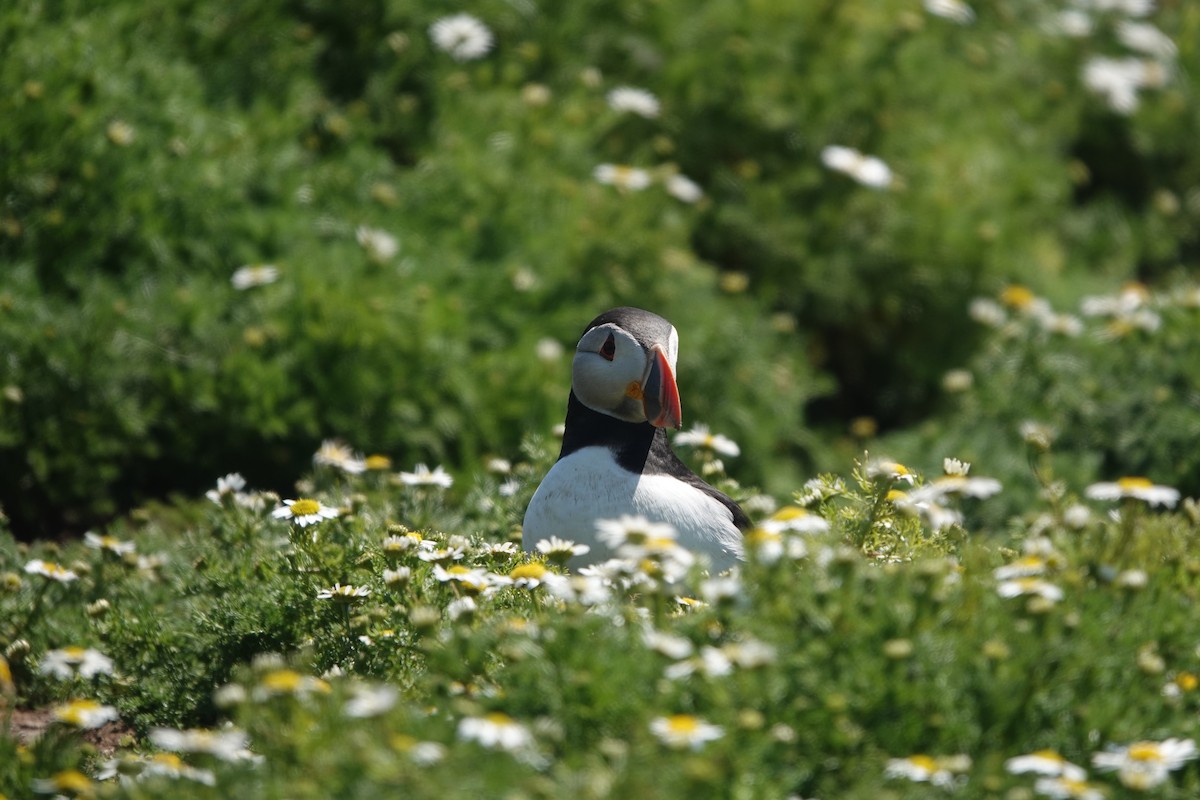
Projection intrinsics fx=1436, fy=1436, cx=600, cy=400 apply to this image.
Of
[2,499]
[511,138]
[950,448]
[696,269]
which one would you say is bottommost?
[2,499]

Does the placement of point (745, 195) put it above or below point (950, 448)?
above

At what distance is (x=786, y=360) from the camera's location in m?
6.92

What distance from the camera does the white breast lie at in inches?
151

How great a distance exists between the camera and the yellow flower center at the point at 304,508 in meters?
3.58

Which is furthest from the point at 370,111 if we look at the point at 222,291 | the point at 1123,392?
the point at 1123,392

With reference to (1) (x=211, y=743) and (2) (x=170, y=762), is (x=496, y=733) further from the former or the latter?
(2) (x=170, y=762)

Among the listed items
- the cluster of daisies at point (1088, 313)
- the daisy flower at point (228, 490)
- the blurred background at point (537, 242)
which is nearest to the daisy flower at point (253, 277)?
the blurred background at point (537, 242)

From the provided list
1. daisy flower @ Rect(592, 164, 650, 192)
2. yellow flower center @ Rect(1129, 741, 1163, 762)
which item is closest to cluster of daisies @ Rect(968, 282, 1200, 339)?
daisy flower @ Rect(592, 164, 650, 192)

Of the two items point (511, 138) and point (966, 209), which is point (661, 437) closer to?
point (511, 138)

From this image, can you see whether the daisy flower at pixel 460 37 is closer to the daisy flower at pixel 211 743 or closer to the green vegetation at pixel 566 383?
the green vegetation at pixel 566 383

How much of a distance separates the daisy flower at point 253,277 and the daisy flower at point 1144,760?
153 inches

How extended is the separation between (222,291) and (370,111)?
153 centimetres

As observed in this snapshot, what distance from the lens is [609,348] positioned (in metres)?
4.11

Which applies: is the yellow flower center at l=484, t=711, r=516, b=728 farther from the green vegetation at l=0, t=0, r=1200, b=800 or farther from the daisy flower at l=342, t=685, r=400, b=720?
the daisy flower at l=342, t=685, r=400, b=720
